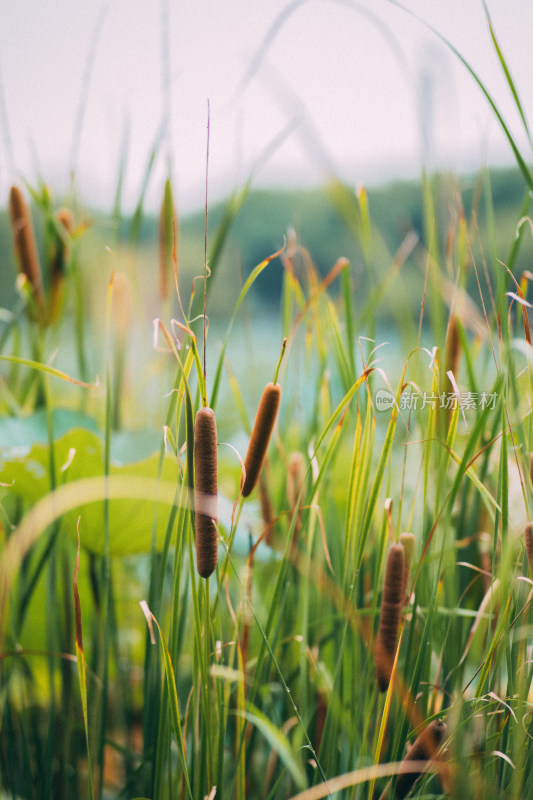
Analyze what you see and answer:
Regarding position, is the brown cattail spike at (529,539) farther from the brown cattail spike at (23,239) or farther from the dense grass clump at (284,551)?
the brown cattail spike at (23,239)

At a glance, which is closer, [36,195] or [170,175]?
[170,175]

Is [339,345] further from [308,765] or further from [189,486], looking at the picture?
[308,765]

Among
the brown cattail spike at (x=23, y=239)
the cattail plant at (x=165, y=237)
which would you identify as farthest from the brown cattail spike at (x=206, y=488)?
the brown cattail spike at (x=23, y=239)

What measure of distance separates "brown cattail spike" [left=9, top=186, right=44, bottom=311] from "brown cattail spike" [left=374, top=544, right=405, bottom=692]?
45 centimetres

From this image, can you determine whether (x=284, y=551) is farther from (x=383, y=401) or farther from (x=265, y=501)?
(x=383, y=401)

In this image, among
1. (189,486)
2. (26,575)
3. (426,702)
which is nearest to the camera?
(189,486)

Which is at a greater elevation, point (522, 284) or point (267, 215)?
point (267, 215)

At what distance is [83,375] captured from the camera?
62 centimetres

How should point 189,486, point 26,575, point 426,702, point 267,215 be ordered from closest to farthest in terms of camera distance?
point 189,486 → point 426,702 → point 26,575 → point 267,215

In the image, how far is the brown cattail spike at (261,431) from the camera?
0.31 metres

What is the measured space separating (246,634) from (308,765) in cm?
11

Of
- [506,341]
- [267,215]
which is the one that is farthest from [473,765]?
[267,215]

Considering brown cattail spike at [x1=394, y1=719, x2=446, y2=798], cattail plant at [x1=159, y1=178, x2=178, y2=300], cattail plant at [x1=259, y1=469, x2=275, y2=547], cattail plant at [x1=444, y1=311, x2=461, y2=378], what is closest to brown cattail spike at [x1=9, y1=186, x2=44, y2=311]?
cattail plant at [x1=159, y1=178, x2=178, y2=300]

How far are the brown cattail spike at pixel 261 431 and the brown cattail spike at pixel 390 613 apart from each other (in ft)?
0.31
